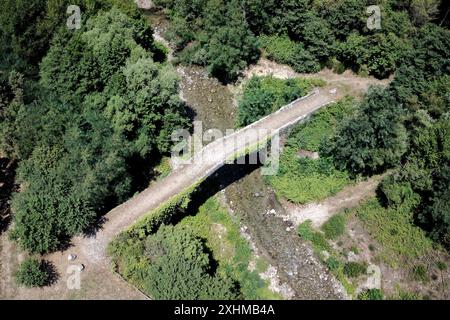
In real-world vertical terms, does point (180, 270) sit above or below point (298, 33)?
below

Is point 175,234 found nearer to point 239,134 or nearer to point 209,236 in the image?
point 209,236

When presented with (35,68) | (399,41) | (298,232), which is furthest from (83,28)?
(399,41)

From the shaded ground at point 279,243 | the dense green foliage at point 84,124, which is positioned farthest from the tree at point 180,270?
the shaded ground at point 279,243

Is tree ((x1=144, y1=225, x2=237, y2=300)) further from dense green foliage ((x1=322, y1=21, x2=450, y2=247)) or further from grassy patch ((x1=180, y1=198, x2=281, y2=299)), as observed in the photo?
dense green foliage ((x1=322, y1=21, x2=450, y2=247))

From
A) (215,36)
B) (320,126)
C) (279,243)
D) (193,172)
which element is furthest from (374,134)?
(215,36)

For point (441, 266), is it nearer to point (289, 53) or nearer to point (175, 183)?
point (175, 183)

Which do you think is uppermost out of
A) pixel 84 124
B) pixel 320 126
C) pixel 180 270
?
pixel 84 124
